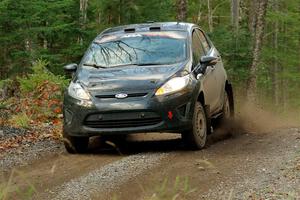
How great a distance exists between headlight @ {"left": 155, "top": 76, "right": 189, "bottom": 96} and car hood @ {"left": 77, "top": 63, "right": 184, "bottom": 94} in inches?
3.3

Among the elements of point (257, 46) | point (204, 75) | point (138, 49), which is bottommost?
point (257, 46)

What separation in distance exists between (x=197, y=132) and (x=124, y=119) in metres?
1.18

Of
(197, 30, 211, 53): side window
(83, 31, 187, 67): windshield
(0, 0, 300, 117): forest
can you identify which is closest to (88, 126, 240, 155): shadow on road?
(83, 31, 187, 67): windshield

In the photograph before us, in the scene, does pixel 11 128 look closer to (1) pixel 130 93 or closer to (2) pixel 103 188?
(1) pixel 130 93

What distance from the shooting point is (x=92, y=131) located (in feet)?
28.5

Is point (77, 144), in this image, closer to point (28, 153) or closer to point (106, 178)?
point (28, 153)

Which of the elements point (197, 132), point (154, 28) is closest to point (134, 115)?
point (197, 132)

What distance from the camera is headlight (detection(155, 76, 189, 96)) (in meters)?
8.54

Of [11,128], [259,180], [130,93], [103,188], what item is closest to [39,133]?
[11,128]

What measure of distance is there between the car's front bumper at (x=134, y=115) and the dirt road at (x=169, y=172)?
0.39 m

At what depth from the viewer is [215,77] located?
10594mm

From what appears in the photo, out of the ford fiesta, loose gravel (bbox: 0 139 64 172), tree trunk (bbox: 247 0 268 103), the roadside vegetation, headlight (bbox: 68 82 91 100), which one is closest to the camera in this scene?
loose gravel (bbox: 0 139 64 172)

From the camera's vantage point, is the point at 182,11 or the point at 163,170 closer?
the point at 163,170

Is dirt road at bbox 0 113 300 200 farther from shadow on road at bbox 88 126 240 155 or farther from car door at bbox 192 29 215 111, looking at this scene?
car door at bbox 192 29 215 111
